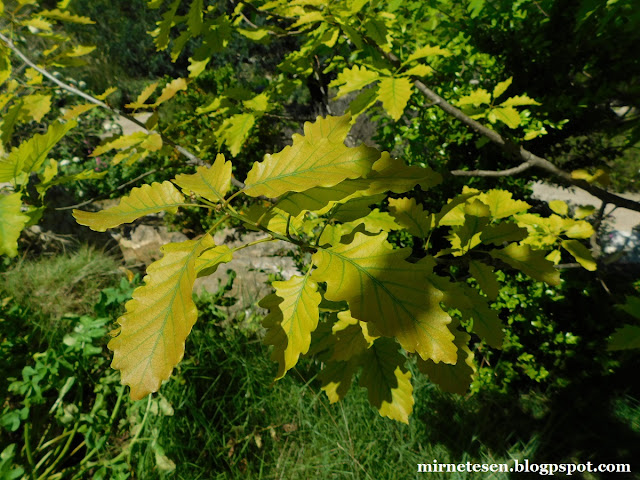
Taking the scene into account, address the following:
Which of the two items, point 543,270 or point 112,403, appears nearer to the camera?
point 543,270

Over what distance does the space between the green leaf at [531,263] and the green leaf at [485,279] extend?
6cm

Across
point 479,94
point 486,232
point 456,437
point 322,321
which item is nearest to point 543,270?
point 486,232

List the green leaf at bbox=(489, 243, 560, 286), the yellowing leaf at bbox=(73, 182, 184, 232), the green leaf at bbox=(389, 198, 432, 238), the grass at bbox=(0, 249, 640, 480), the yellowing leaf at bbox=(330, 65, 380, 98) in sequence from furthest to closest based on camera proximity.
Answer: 1. the grass at bbox=(0, 249, 640, 480)
2. the yellowing leaf at bbox=(330, 65, 380, 98)
3. the green leaf at bbox=(389, 198, 432, 238)
4. the green leaf at bbox=(489, 243, 560, 286)
5. the yellowing leaf at bbox=(73, 182, 184, 232)

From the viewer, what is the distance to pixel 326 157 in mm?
675

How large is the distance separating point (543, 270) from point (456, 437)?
5.37 feet

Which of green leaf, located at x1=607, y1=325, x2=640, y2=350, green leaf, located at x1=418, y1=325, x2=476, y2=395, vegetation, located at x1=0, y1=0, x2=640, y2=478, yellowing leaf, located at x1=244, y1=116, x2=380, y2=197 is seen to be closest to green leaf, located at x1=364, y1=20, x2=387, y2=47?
Result: vegetation, located at x1=0, y1=0, x2=640, y2=478

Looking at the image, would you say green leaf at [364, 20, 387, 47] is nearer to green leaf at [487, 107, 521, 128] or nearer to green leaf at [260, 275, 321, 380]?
green leaf at [487, 107, 521, 128]

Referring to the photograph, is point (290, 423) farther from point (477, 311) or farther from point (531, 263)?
point (531, 263)

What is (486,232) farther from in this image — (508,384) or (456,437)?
(508,384)

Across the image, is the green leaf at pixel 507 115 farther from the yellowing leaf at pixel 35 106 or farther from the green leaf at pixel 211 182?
the yellowing leaf at pixel 35 106

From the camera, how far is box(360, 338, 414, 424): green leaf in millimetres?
1011

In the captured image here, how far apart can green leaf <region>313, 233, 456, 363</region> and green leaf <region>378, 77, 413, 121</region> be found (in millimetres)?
839

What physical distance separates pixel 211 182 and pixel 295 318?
37 cm

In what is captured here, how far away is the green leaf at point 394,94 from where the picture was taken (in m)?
1.30
